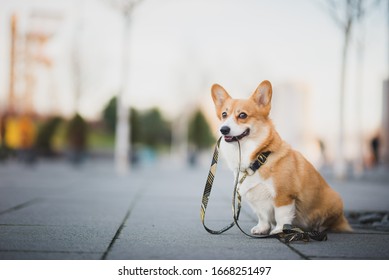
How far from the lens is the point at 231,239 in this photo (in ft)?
11.6

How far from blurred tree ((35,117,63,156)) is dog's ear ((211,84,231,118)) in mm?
16167

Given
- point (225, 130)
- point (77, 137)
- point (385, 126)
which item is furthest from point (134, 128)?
point (225, 130)

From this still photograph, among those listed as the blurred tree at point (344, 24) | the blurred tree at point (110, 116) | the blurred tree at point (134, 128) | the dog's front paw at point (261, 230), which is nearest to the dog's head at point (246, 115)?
the dog's front paw at point (261, 230)

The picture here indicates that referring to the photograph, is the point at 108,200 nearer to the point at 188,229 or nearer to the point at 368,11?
the point at 188,229

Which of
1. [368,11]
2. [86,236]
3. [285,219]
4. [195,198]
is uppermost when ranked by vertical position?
[368,11]

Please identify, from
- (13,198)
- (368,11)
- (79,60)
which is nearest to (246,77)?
(79,60)

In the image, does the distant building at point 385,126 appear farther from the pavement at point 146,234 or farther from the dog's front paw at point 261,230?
the dog's front paw at point 261,230

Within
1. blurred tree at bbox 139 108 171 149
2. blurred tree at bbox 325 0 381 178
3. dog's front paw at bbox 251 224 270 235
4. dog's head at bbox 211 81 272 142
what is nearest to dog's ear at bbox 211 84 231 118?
dog's head at bbox 211 81 272 142

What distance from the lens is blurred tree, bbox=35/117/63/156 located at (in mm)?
18969

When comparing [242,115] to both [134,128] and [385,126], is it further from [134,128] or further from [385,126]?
[385,126]

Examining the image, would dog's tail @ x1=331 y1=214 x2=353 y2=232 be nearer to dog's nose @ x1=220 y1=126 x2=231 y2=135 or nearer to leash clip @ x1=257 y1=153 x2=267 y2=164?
leash clip @ x1=257 y1=153 x2=267 y2=164

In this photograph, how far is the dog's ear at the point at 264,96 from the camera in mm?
3623

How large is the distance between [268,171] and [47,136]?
18222 mm

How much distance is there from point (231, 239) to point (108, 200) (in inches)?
130
